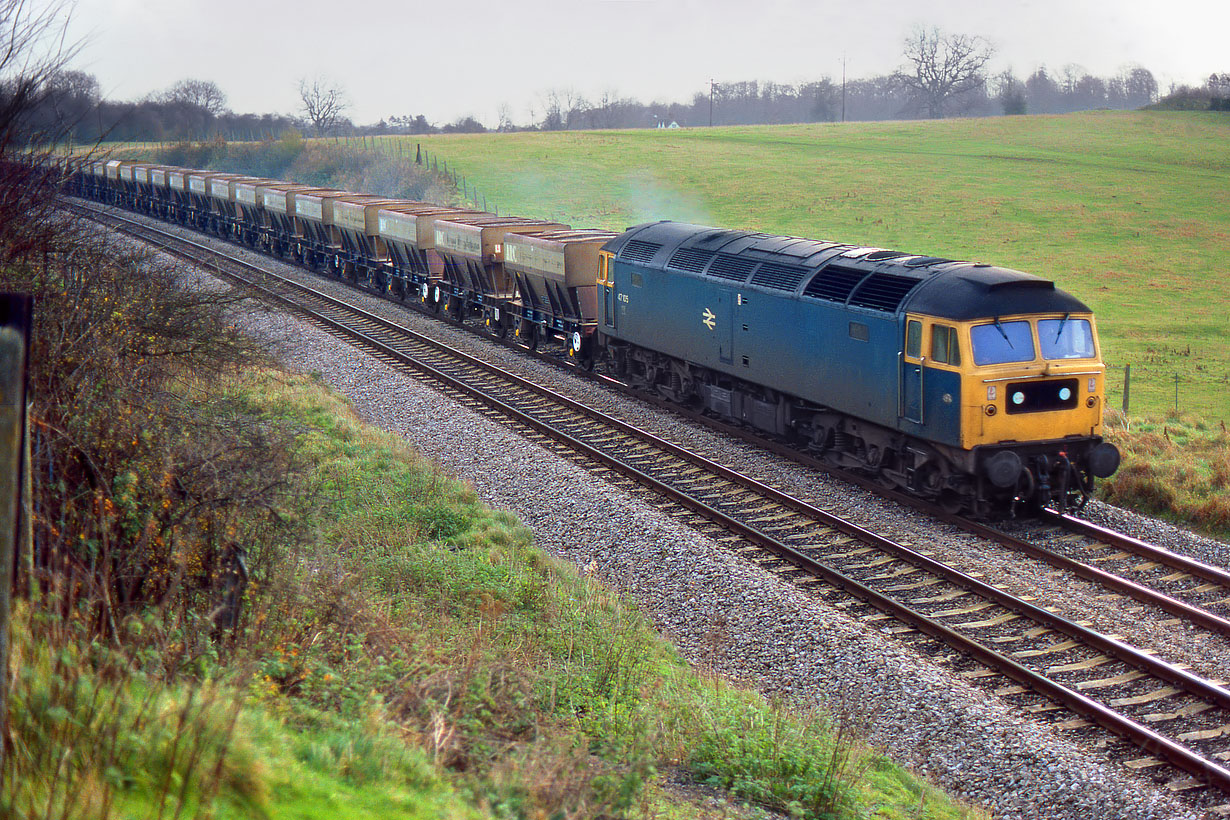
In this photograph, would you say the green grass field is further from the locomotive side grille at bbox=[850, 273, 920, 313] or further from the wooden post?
the wooden post

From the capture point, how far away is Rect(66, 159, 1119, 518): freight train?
45.2ft

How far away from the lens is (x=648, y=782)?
6.71 metres

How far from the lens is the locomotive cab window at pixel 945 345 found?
13.7m

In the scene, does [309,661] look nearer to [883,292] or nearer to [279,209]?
[883,292]

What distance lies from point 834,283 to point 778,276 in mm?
1376

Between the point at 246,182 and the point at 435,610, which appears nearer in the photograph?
the point at 435,610

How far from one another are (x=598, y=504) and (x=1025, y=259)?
119ft

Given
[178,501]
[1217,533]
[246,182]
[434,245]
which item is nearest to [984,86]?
[246,182]

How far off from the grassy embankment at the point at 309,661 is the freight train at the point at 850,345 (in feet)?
18.3

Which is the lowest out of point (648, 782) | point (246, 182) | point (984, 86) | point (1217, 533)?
point (1217, 533)

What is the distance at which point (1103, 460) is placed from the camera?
45.7 feet

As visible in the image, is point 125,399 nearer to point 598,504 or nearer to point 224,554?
point 224,554

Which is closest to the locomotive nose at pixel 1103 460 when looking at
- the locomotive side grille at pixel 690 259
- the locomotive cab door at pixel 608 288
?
the locomotive side grille at pixel 690 259

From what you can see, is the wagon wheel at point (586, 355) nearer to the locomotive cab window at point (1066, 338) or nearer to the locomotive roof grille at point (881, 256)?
the locomotive roof grille at point (881, 256)
